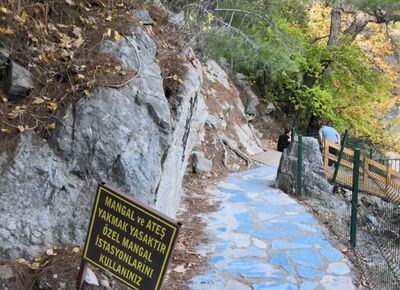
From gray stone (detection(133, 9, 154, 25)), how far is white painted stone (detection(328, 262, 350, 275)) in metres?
4.19

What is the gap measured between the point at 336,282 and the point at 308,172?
3764 mm

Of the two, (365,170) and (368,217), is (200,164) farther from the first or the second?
(368,217)

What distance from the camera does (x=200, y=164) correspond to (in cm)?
1006

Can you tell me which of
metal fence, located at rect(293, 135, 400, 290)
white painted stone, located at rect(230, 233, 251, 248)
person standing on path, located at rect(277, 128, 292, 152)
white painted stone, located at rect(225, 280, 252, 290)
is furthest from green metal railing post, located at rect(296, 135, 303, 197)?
person standing on path, located at rect(277, 128, 292, 152)

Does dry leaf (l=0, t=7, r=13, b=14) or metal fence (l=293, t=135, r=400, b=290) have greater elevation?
dry leaf (l=0, t=7, r=13, b=14)

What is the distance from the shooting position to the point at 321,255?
592 cm

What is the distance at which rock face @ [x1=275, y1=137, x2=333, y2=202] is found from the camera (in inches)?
337

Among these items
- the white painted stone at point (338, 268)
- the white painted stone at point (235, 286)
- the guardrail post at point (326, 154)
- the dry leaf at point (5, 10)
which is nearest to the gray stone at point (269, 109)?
the guardrail post at point (326, 154)

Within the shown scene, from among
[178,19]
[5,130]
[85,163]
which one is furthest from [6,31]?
[178,19]

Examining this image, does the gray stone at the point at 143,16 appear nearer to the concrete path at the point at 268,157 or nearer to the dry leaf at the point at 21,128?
the dry leaf at the point at 21,128

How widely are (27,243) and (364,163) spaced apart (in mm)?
7496

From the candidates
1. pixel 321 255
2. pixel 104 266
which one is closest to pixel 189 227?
pixel 321 255

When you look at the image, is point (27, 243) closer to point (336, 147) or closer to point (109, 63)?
point (109, 63)

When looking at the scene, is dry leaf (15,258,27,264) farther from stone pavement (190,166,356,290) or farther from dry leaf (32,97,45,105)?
stone pavement (190,166,356,290)
